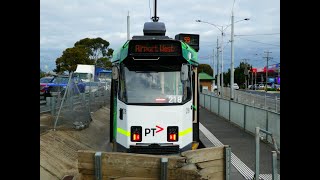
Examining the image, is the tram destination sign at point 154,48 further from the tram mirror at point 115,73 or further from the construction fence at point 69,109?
the construction fence at point 69,109

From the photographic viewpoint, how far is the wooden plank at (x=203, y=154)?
6285 mm

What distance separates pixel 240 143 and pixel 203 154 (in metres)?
9.41

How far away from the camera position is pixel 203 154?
6.41 meters

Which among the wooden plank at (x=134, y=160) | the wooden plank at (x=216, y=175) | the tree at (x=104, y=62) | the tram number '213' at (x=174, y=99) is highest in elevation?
the tree at (x=104, y=62)

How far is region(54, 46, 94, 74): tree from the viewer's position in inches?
2874

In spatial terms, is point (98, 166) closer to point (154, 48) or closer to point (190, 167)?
point (190, 167)

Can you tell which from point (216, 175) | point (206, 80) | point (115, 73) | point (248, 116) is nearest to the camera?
point (216, 175)

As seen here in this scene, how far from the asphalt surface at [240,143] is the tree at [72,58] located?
5191cm

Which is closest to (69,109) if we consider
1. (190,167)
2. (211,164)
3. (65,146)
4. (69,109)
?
(69,109)

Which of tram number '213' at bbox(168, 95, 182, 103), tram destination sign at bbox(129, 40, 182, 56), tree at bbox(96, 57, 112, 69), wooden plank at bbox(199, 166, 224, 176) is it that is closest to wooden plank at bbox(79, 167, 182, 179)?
wooden plank at bbox(199, 166, 224, 176)

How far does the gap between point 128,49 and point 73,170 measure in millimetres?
3650

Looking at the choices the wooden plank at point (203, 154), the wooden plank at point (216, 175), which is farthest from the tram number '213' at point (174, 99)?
the wooden plank at point (216, 175)

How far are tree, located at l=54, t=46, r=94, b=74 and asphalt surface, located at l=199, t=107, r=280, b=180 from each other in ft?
170
